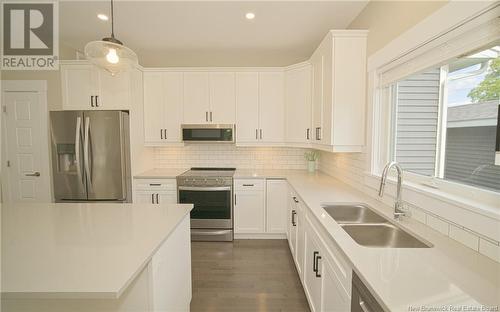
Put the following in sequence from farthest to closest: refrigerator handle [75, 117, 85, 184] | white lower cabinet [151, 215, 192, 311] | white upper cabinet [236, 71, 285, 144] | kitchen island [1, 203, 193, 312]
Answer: white upper cabinet [236, 71, 285, 144] < refrigerator handle [75, 117, 85, 184] < white lower cabinet [151, 215, 192, 311] < kitchen island [1, 203, 193, 312]

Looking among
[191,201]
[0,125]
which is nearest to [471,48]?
[191,201]

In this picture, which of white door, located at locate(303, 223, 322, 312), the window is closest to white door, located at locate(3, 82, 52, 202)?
white door, located at locate(303, 223, 322, 312)

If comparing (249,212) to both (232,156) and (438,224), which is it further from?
(438,224)

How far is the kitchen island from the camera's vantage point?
88 cm

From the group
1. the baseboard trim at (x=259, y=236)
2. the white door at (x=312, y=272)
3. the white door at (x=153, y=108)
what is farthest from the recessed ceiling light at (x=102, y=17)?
the baseboard trim at (x=259, y=236)

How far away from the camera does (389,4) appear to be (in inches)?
72.7

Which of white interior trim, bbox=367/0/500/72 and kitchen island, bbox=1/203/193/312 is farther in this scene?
white interior trim, bbox=367/0/500/72

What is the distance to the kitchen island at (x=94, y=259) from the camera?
88 centimetres

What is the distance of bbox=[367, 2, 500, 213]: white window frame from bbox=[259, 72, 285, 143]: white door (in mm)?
1437

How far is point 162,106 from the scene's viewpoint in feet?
11.4

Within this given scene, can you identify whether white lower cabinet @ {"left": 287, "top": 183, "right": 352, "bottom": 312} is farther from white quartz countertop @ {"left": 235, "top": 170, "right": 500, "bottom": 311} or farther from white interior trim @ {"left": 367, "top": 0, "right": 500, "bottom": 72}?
white interior trim @ {"left": 367, "top": 0, "right": 500, "bottom": 72}

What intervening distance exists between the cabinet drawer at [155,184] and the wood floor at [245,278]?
85cm

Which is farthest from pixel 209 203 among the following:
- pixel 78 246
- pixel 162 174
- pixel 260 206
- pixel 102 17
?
pixel 102 17

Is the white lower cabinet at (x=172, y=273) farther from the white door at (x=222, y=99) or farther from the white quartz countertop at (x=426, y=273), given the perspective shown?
the white door at (x=222, y=99)
